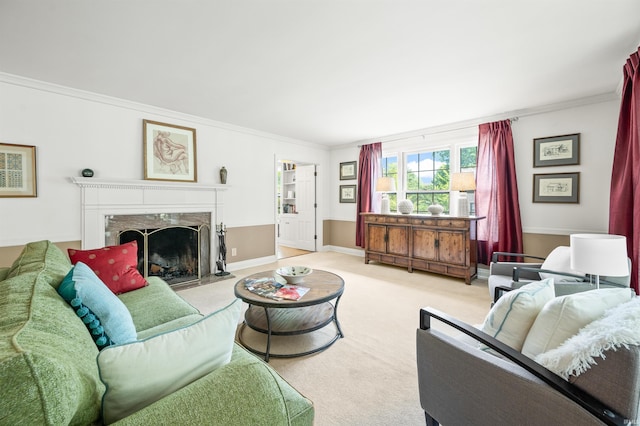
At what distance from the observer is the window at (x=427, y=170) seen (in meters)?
4.60

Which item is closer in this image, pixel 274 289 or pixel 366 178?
pixel 274 289

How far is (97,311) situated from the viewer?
121 centimetres

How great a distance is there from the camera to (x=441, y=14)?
192 cm

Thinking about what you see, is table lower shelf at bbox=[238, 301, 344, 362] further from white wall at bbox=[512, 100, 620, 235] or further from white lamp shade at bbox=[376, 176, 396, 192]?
white wall at bbox=[512, 100, 620, 235]

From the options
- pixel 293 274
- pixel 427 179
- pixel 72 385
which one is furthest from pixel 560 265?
pixel 72 385

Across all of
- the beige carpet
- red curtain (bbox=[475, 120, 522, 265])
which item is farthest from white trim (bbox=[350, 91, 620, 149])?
the beige carpet

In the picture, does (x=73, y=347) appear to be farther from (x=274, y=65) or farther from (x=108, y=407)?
(x=274, y=65)

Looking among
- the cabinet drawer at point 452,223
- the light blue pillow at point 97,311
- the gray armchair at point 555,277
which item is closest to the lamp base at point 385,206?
the cabinet drawer at point 452,223

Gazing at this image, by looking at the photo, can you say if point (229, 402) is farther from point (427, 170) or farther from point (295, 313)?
point (427, 170)

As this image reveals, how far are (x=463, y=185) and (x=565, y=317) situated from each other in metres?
3.23

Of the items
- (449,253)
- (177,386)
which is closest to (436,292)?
(449,253)

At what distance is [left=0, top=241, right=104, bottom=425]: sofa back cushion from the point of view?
52 centimetres

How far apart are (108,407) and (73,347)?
205 millimetres

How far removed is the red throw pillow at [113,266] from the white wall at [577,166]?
187 inches
